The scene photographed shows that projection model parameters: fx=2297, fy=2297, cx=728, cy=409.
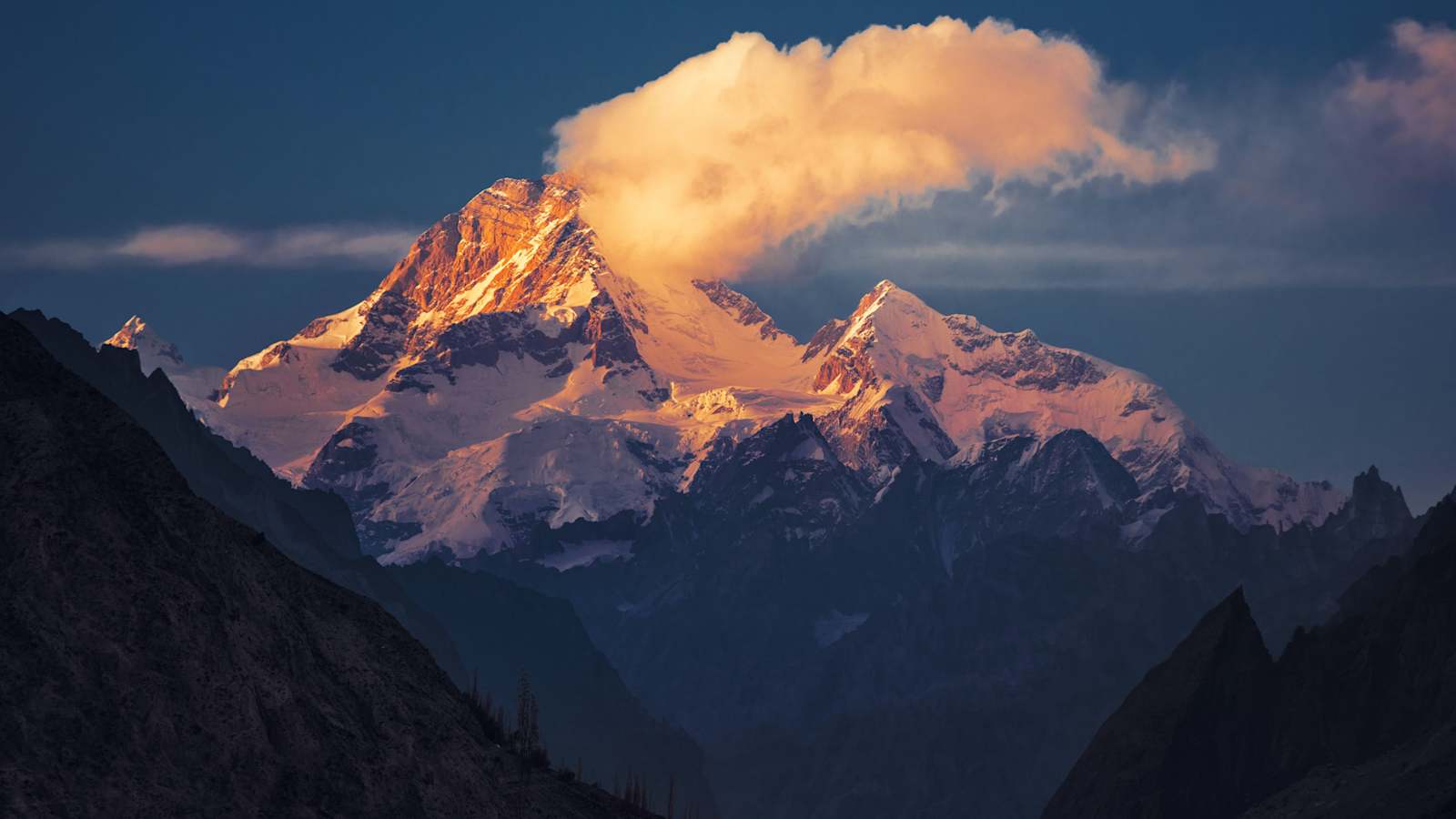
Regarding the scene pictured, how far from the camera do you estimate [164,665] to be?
75.6m

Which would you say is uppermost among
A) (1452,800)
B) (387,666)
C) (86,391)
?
(86,391)

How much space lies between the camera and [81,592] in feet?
246

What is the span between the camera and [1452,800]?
12862cm

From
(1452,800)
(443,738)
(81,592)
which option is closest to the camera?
(81,592)

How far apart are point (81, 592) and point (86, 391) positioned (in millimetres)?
11862

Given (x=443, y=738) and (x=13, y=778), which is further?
(x=443, y=738)

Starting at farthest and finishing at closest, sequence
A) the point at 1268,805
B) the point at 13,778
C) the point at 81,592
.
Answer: the point at 1268,805, the point at 81,592, the point at 13,778

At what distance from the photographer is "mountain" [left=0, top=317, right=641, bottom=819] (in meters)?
72.1

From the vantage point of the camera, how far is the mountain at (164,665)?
72062 millimetres

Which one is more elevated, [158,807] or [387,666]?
[387,666]

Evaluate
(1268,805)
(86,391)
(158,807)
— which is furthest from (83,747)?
(1268,805)

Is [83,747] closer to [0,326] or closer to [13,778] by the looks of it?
[13,778]

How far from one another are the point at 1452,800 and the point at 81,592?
3277 inches

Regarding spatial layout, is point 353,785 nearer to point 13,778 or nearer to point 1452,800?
point 13,778
